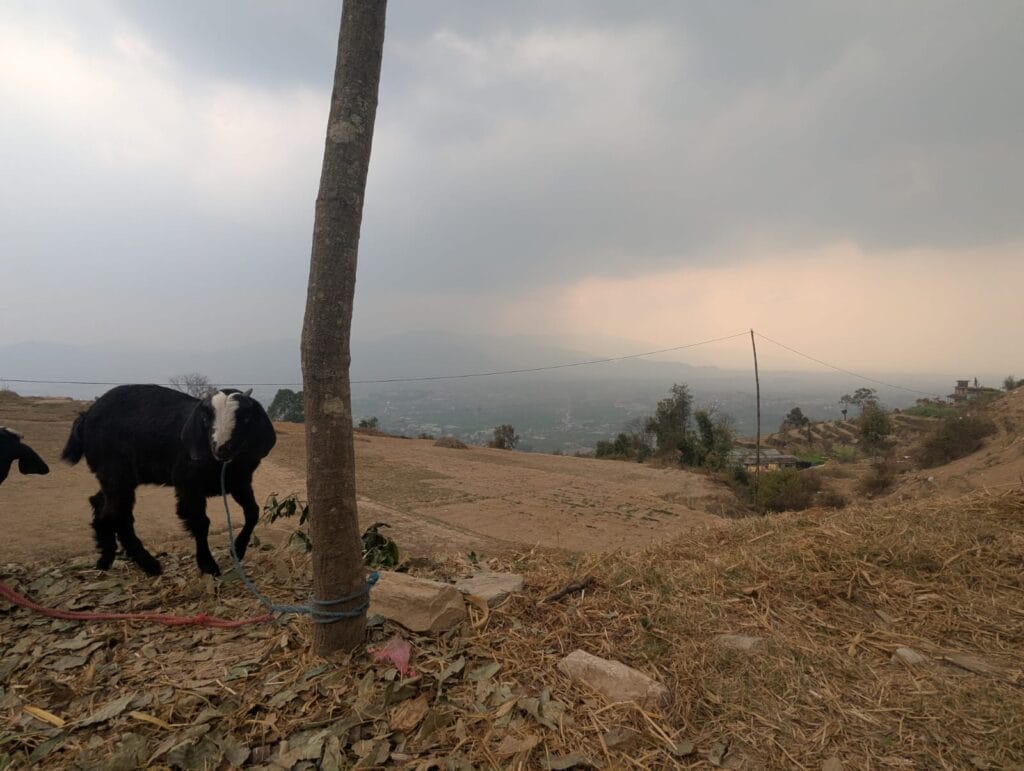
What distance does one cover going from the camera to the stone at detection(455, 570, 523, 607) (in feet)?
11.0

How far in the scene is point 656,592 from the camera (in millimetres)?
3393

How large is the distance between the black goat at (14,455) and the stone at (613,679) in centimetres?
467

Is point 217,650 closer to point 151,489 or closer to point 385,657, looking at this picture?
point 385,657

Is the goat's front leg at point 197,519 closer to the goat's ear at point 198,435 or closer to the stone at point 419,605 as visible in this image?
the goat's ear at point 198,435

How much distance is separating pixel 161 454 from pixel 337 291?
307cm

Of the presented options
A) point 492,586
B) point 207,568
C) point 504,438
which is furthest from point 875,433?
point 207,568

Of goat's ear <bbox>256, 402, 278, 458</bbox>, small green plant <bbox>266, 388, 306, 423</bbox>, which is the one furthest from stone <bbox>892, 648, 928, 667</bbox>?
small green plant <bbox>266, 388, 306, 423</bbox>

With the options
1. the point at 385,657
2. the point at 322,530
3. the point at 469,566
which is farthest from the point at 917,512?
the point at 322,530

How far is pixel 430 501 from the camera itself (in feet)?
36.9

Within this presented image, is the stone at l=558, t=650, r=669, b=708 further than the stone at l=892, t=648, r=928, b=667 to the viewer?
No

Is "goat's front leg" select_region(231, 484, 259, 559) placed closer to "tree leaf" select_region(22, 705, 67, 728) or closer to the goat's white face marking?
the goat's white face marking

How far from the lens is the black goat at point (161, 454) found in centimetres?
417

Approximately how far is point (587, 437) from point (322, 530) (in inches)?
2673

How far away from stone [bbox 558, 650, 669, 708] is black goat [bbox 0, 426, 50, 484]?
467 cm
